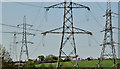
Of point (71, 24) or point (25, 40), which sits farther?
point (25, 40)

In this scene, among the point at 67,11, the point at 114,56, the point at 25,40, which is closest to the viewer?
the point at 67,11

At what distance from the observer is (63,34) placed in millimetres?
17750

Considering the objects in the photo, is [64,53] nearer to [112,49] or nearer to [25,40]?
[112,49]

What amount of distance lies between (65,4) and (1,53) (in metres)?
28.7

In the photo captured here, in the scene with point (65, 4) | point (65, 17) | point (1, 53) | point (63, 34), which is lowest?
point (1, 53)

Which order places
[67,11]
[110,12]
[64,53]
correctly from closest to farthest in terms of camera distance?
1. [64,53]
2. [67,11]
3. [110,12]

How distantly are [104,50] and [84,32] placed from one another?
40.4 ft

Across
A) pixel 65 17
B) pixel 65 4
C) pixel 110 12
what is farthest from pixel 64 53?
pixel 110 12

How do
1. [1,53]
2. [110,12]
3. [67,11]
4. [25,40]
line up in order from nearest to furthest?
[67,11] < [110,12] < [25,40] < [1,53]

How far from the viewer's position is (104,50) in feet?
95.3

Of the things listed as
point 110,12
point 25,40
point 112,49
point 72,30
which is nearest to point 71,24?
point 72,30

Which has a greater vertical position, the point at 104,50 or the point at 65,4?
the point at 65,4

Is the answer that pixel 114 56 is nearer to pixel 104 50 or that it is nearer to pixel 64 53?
pixel 104 50

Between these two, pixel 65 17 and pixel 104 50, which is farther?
pixel 104 50
